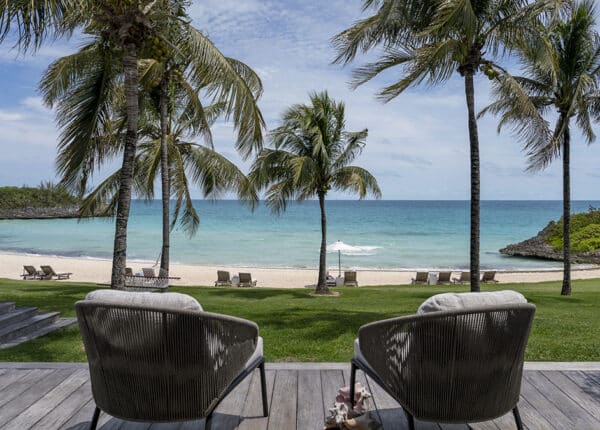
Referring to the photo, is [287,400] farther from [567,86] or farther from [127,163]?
[567,86]

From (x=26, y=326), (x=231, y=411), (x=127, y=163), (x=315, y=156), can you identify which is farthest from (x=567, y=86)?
(x=26, y=326)

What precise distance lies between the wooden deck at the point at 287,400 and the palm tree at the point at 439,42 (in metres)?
3.85

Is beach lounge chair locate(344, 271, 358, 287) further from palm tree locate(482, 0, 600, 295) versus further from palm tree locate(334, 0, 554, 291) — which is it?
palm tree locate(334, 0, 554, 291)

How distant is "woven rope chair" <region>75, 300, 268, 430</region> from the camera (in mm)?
2000

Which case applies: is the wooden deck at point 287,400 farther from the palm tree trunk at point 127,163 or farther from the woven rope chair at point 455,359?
the palm tree trunk at point 127,163

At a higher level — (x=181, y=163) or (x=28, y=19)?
(x=28, y=19)

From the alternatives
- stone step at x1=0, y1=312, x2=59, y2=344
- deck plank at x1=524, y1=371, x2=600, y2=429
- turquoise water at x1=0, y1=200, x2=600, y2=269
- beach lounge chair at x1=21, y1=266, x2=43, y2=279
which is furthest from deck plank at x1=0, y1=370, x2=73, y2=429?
turquoise water at x1=0, y1=200, x2=600, y2=269

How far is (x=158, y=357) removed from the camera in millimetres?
2045

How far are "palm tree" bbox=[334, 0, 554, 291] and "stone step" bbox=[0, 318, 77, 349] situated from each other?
210 inches

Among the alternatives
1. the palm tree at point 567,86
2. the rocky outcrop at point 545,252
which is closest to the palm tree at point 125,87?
the palm tree at point 567,86

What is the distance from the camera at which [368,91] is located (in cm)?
697

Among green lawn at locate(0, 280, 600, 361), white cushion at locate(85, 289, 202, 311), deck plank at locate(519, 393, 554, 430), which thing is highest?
white cushion at locate(85, 289, 202, 311)

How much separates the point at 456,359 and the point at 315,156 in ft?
37.6

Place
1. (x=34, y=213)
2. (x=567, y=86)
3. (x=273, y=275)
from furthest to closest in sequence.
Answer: (x=34, y=213) → (x=273, y=275) → (x=567, y=86)
